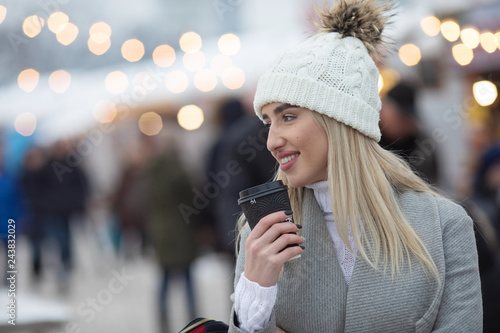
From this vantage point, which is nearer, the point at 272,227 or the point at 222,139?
the point at 272,227

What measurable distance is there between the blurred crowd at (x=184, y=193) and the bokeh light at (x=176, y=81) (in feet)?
5.16

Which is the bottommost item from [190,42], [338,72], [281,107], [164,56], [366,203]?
[366,203]

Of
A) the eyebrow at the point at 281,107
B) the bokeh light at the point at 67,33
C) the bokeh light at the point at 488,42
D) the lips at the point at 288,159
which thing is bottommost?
the lips at the point at 288,159

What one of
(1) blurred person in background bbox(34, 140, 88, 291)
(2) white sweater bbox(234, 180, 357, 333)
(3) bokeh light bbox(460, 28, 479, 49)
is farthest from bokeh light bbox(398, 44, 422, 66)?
(2) white sweater bbox(234, 180, 357, 333)

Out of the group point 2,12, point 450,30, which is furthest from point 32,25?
point 450,30

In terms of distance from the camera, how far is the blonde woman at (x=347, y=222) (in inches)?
74.6

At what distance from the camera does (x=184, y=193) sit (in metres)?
6.45

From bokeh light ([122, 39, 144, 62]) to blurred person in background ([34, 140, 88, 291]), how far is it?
187 centimetres

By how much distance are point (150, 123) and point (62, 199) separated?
3.71m

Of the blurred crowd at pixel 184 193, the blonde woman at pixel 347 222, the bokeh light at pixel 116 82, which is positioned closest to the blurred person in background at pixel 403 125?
the blurred crowd at pixel 184 193

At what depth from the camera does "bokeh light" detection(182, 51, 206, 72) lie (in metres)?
9.98

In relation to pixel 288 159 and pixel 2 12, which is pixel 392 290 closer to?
pixel 288 159

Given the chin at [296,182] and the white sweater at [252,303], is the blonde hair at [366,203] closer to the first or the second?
the chin at [296,182]

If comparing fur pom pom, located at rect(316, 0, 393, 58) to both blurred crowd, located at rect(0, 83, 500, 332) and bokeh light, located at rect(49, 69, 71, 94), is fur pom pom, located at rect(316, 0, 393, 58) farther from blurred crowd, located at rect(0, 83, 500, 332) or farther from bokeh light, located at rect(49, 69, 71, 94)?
bokeh light, located at rect(49, 69, 71, 94)
